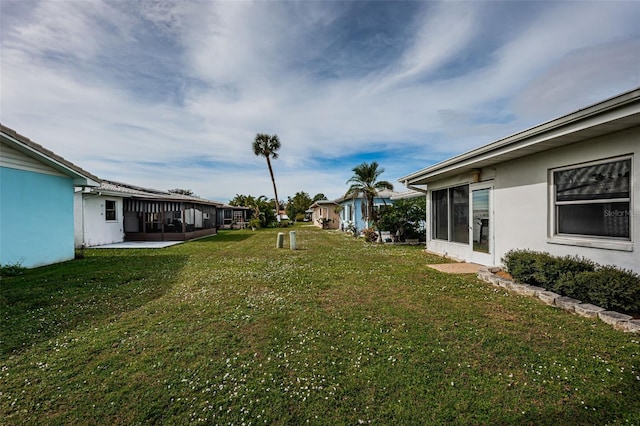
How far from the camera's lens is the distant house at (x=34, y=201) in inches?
303

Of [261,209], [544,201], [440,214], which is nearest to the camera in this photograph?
[544,201]

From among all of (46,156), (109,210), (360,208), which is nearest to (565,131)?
(46,156)

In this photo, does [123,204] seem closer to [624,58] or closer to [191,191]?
[624,58]

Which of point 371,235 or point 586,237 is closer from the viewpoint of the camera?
point 586,237

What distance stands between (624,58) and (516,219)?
4.69 m

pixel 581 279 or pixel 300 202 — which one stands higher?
pixel 300 202

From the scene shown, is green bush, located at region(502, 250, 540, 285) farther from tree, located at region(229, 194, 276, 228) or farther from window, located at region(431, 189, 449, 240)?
tree, located at region(229, 194, 276, 228)

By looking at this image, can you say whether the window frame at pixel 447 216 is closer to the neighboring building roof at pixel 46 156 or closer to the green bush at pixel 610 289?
the green bush at pixel 610 289

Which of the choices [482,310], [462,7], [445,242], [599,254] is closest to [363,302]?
[482,310]

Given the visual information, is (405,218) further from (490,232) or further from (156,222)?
(156,222)

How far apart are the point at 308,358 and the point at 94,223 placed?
15.6m

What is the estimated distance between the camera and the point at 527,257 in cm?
573

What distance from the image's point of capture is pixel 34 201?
8.48m

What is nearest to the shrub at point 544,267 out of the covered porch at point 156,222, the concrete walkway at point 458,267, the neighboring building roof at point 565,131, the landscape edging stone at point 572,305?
the landscape edging stone at point 572,305
